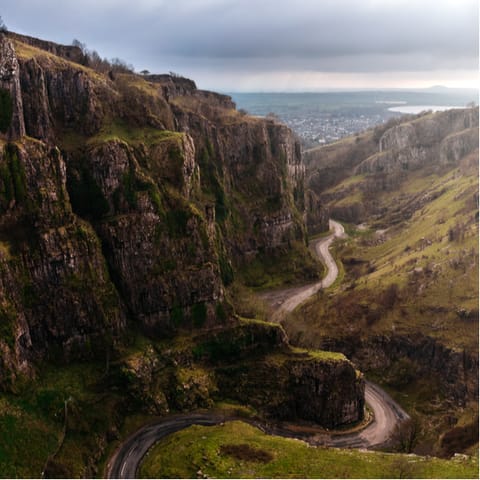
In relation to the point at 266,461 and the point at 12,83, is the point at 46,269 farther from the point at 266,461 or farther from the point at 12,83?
the point at 266,461

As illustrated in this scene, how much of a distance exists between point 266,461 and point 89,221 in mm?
56040

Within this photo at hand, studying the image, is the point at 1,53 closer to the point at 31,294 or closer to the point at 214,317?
the point at 31,294

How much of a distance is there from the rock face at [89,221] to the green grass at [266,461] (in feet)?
79.1

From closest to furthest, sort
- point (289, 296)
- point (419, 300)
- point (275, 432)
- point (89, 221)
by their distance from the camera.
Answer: point (275, 432) → point (89, 221) → point (419, 300) → point (289, 296)

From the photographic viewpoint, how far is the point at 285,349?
Answer: 113000 mm

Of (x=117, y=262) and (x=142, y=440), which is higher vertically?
(x=117, y=262)

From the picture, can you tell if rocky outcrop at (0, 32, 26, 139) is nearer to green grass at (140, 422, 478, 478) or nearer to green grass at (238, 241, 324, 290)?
green grass at (140, 422, 478, 478)

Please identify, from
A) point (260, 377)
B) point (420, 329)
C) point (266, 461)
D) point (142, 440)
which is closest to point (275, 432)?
point (260, 377)

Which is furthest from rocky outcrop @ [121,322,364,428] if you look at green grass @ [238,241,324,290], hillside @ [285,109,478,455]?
green grass @ [238,241,324,290]

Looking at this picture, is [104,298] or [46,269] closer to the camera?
[46,269]

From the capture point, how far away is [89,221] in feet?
357

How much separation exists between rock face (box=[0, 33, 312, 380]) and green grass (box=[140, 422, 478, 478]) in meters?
24.1

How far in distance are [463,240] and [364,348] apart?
5278 cm

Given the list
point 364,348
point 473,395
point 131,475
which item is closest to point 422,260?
point 364,348
